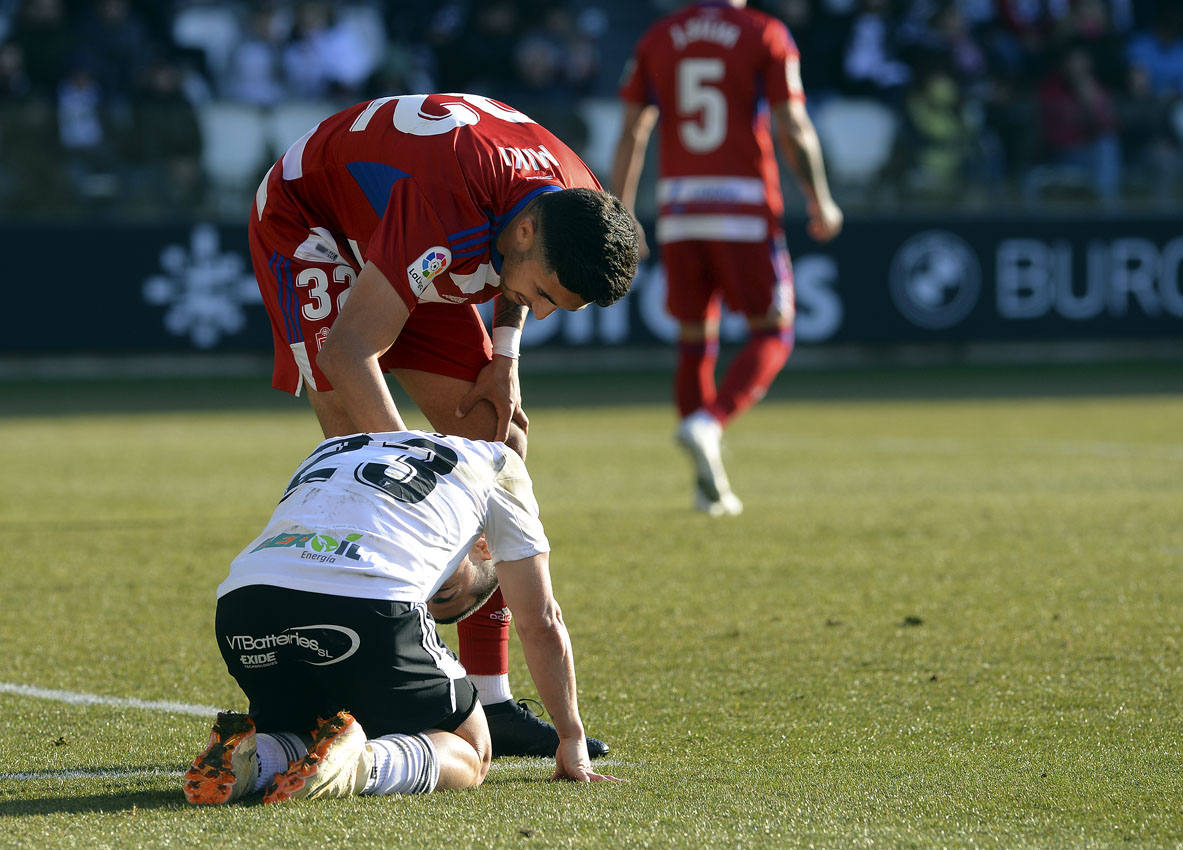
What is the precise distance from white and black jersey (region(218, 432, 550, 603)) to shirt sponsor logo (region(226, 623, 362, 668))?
75mm

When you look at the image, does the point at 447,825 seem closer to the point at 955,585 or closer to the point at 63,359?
the point at 955,585

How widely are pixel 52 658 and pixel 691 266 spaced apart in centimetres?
393

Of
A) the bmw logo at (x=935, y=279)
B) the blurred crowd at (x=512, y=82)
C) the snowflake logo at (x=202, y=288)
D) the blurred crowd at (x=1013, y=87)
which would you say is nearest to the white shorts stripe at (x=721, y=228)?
the blurred crowd at (x=512, y=82)

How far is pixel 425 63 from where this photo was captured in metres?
16.5

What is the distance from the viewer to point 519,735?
359cm

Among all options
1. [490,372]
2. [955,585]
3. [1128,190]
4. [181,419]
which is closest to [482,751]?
[490,372]

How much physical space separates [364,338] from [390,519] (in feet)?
1.67

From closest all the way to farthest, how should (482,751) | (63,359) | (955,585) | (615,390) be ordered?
1. (482,751)
2. (955,585)
3. (615,390)
4. (63,359)

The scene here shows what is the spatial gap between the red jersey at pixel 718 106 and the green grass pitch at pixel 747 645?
1.29 meters

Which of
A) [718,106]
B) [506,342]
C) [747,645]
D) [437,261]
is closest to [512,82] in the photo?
[718,106]

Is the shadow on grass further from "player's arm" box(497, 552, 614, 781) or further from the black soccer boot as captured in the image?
"player's arm" box(497, 552, 614, 781)

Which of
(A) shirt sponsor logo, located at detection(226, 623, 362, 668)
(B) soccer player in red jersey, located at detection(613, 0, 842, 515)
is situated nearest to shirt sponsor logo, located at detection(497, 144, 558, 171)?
(A) shirt sponsor logo, located at detection(226, 623, 362, 668)

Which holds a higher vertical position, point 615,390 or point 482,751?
point 482,751

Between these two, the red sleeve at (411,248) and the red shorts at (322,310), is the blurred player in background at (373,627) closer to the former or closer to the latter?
the red sleeve at (411,248)
